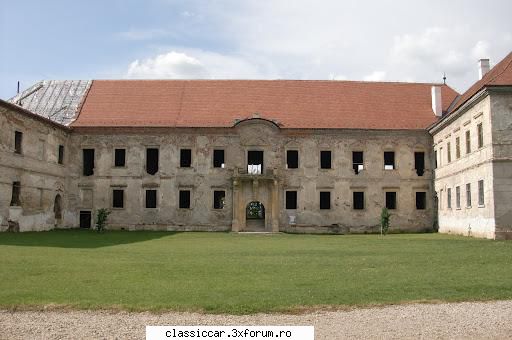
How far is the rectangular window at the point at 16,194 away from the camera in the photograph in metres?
29.0

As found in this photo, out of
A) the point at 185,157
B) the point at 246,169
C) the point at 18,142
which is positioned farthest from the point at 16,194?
the point at 246,169

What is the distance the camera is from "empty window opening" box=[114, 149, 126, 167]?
117ft

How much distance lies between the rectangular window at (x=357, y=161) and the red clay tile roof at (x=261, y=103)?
1.82 metres

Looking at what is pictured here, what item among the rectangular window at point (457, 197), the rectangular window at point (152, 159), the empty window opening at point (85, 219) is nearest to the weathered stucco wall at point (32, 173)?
the empty window opening at point (85, 219)

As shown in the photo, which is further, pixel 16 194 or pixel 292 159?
pixel 292 159

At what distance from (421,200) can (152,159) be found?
17.8 m

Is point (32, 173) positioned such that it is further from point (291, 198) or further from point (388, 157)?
point (388, 157)

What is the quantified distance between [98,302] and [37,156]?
2422 centimetres

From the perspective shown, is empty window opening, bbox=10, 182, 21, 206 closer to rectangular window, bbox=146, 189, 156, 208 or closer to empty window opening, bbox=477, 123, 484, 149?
rectangular window, bbox=146, 189, 156, 208

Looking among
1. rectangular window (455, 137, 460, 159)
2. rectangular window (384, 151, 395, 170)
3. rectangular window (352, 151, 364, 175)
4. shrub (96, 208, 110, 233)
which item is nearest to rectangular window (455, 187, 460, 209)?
rectangular window (455, 137, 460, 159)

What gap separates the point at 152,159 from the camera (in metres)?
35.6

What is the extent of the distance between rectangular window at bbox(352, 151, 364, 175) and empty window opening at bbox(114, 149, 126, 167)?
15054mm

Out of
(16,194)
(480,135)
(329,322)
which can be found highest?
(480,135)

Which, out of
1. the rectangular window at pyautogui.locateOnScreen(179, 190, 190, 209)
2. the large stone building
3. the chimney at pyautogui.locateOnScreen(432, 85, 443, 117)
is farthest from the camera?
the chimney at pyautogui.locateOnScreen(432, 85, 443, 117)
